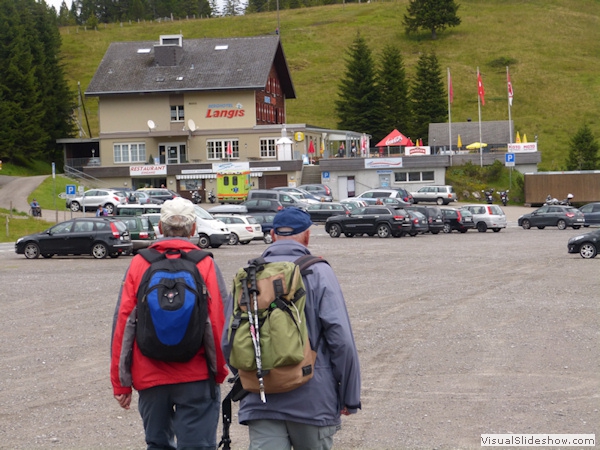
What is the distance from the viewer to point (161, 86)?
254ft

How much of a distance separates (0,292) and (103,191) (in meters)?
39.2

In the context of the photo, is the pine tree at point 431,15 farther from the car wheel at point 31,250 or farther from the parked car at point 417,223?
the car wheel at point 31,250

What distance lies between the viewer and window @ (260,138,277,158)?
75.9 metres

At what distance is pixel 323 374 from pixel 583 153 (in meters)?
74.6

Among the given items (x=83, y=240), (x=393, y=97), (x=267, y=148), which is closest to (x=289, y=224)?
(x=83, y=240)

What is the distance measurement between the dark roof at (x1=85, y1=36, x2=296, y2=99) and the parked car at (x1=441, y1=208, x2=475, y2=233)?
3327 cm

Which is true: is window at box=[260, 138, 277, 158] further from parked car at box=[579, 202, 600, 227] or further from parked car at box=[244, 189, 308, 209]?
parked car at box=[579, 202, 600, 227]

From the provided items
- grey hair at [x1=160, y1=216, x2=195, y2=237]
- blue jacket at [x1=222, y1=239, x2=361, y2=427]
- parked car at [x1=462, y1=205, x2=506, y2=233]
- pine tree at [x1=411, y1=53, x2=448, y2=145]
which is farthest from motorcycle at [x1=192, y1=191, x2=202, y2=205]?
blue jacket at [x1=222, y1=239, x2=361, y2=427]

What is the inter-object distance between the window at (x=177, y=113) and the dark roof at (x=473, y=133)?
2393 cm

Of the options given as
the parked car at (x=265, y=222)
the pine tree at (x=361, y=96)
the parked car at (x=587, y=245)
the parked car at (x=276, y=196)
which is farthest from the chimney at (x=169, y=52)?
the parked car at (x=587, y=245)

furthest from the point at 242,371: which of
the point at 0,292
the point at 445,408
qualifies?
the point at 0,292

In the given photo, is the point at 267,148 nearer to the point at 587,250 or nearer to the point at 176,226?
the point at 587,250

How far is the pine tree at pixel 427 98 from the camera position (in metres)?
93.2

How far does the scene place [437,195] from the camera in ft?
209
